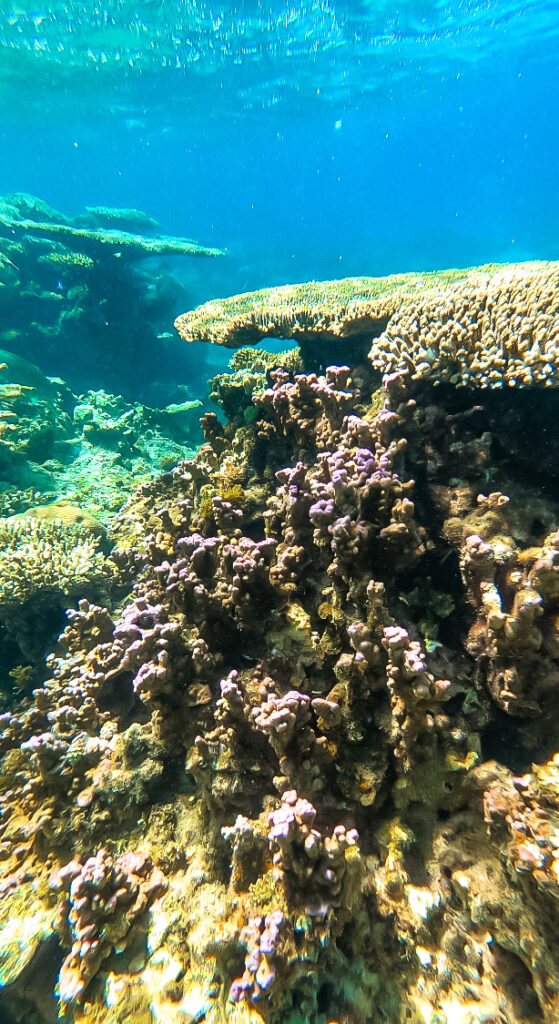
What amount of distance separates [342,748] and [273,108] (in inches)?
2421

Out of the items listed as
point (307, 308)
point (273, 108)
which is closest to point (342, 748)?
point (307, 308)

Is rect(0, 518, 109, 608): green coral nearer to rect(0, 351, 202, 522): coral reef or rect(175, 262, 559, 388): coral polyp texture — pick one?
rect(0, 351, 202, 522): coral reef

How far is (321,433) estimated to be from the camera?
13.2 ft

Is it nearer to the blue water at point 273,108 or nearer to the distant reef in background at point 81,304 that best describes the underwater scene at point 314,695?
the distant reef in background at point 81,304

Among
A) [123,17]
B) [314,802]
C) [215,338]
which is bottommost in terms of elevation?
[314,802]

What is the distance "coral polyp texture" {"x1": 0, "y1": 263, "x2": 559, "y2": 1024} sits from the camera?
201cm

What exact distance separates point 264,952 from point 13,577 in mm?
4670

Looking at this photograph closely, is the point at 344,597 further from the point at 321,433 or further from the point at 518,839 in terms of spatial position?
the point at 321,433

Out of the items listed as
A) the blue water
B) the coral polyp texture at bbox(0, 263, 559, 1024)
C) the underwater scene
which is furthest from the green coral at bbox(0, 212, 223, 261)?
the coral polyp texture at bbox(0, 263, 559, 1024)

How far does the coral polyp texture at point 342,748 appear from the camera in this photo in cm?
201

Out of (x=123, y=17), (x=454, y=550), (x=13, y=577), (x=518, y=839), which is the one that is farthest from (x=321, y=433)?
(x=123, y=17)

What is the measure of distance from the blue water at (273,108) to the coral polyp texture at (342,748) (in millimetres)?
27134

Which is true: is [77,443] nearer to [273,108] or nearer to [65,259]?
[65,259]

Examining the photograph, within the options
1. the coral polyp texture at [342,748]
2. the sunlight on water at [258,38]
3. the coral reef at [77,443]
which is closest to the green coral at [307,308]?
the coral polyp texture at [342,748]
